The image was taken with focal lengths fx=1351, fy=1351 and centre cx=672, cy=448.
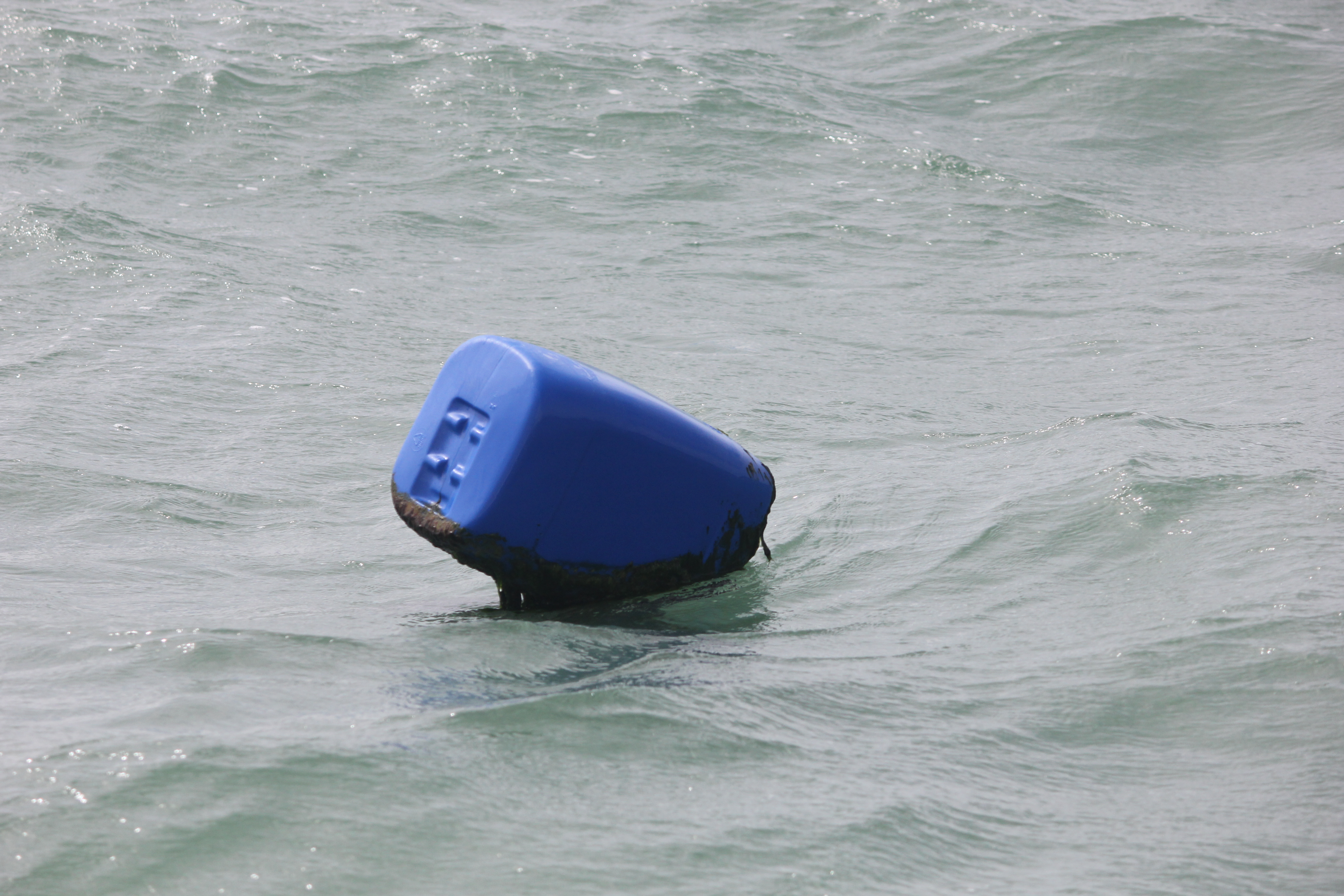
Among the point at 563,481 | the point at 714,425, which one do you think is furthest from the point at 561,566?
the point at 714,425

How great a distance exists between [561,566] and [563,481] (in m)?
0.23

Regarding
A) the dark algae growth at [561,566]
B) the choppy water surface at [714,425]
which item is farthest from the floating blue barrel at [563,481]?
the choppy water surface at [714,425]

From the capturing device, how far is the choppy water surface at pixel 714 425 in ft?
7.84

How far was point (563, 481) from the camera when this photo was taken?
10.4 feet

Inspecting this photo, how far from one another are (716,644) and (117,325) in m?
4.43

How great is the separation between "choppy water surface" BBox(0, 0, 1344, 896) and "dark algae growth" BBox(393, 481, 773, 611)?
7 centimetres

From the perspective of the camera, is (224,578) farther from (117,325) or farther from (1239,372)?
(1239,372)

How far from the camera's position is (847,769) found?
8.53 ft

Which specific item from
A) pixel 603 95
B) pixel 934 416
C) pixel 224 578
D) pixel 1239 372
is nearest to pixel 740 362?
pixel 934 416

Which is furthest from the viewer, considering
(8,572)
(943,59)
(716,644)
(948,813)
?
(943,59)

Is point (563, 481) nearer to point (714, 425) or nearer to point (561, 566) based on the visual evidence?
point (561, 566)

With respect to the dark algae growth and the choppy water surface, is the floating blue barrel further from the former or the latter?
the choppy water surface

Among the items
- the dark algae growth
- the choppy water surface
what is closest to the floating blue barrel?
the dark algae growth

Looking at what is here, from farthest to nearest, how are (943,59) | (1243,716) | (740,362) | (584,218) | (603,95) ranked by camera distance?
1. (943,59)
2. (603,95)
3. (584,218)
4. (740,362)
5. (1243,716)
